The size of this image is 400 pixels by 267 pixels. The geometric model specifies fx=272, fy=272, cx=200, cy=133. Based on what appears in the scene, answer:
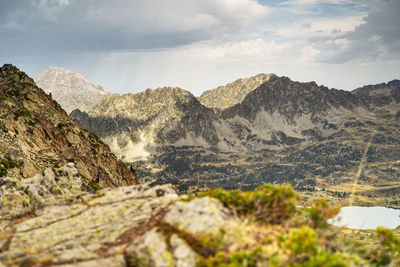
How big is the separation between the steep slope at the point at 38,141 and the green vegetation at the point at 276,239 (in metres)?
71.1

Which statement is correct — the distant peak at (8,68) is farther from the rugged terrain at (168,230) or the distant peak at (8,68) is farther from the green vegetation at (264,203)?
the green vegetation at (264,203)

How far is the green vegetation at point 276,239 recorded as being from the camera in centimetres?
2134

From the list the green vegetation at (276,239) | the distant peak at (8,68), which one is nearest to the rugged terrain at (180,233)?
the green vegetation at (276,239)

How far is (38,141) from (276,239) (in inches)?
4632

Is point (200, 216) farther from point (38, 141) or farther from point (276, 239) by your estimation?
point (38, 141)

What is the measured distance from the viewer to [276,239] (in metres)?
23.6

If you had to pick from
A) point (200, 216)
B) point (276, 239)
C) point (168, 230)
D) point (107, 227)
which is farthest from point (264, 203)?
point (107, 227)

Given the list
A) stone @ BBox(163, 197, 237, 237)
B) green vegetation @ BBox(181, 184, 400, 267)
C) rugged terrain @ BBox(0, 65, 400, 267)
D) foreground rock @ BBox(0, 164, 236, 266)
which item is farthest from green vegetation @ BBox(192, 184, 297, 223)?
foreground rock @ BBox(0, 164, 236, 266)

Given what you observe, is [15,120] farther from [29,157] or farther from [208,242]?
[208,242]

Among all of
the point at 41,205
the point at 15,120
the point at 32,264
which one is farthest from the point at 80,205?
the point at 15,120

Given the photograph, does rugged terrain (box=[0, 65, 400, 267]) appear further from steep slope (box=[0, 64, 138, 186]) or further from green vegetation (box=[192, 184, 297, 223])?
steep slope (box=[0, 64, 138, 186])

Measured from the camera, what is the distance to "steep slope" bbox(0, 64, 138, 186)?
90562 millimetres

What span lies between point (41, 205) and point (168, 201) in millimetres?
17511

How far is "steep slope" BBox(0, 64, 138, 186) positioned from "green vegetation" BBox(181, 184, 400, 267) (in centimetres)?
7105
